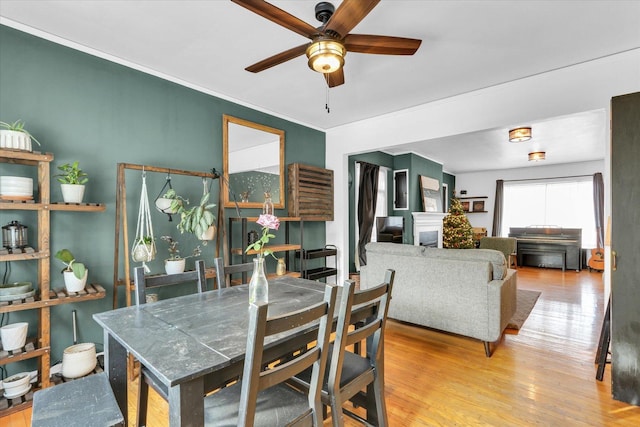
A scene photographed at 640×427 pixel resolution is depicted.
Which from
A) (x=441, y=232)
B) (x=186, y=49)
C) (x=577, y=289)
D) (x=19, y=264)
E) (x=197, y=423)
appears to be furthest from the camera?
(x=441, y=232)

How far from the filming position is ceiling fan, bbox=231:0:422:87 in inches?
62.1

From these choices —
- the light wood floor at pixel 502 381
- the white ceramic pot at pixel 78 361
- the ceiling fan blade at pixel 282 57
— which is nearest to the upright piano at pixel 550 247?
the light wood floor at pixel 502 381

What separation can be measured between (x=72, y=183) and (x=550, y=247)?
29.1 ft

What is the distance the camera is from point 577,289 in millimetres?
5148

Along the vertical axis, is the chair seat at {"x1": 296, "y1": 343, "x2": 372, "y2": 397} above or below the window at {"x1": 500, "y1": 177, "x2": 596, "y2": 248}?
below

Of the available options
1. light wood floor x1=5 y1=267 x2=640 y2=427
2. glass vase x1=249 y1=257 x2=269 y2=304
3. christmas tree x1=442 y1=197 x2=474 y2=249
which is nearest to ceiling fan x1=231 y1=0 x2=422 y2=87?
glass vase x1=249 y1=257 x2=269 y2=304

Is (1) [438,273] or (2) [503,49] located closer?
(2) [503,49]

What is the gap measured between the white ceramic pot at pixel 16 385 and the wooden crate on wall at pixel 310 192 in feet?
9.36

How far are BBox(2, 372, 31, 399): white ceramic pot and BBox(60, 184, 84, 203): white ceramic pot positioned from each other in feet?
4.02

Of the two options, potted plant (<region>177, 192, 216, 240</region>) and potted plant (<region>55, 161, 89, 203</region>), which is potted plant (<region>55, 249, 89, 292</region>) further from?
potted plant (<region>177, 192, 216, 240</region>)

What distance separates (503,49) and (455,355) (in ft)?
8.84

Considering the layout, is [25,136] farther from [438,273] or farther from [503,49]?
[503,49]

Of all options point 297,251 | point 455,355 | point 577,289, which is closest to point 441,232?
point 577,289

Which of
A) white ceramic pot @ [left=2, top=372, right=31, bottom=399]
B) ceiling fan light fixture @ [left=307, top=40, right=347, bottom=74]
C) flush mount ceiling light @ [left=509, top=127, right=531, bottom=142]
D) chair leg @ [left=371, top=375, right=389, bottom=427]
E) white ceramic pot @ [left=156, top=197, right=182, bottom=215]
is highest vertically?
flush mount ceiling light @ [left=509, top=127, right=531, bottom=142]
